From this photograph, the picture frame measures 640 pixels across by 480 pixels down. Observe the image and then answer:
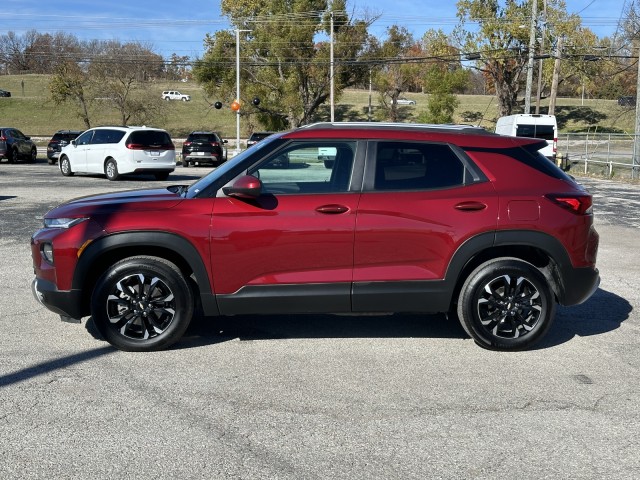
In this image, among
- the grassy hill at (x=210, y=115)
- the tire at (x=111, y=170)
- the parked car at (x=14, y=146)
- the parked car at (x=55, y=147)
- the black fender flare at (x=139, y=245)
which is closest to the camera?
the black fender flare at (x=139, y=245)

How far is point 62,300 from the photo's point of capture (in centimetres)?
558

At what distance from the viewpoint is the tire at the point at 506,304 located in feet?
18.8

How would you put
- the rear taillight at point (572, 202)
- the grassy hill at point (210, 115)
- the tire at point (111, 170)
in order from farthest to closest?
the grassy hill at point (210, 115)
the tire at point (111, 170)
the rear taillight at point (572, 202)

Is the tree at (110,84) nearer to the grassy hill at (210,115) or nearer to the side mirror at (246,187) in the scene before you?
the grassy hill at (210,115)

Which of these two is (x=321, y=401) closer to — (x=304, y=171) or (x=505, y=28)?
(x=304, y=171)

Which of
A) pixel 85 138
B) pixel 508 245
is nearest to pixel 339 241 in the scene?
pixel 508 245

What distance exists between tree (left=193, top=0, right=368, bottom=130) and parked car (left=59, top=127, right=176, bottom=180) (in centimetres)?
3074

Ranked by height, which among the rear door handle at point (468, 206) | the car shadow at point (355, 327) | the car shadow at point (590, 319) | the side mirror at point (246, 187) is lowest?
the car shadow at point (355, 327)

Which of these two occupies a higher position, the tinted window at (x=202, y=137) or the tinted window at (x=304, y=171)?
the tinted window at (x=304, y=171)

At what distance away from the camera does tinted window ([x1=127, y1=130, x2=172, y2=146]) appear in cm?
2242

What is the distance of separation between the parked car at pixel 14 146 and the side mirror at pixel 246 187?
28642 mm

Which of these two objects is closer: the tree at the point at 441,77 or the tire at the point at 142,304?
the tire at the point at 142,304

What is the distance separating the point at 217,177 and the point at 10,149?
1126 inches

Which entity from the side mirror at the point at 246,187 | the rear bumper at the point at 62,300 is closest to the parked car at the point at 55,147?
the rear bumper at the point at 62,300
